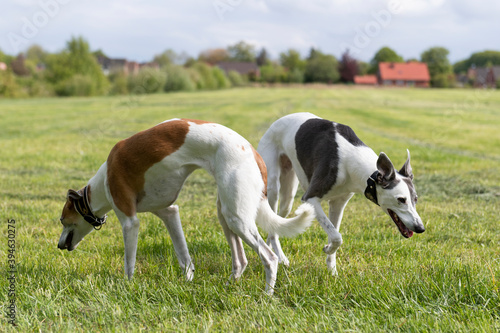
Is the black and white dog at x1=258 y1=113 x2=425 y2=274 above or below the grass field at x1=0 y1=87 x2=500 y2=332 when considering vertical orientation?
above

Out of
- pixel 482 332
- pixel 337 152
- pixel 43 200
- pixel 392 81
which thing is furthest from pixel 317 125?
pixel 392 81

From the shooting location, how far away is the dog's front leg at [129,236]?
353 cm

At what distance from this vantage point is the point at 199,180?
8.38 metres

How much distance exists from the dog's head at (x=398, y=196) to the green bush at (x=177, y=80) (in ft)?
192

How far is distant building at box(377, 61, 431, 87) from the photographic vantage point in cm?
9300

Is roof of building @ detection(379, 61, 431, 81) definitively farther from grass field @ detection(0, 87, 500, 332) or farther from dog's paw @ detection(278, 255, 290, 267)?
dog's paw @ detection(278, 255, 290, 267)

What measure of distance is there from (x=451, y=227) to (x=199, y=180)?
4622 mm

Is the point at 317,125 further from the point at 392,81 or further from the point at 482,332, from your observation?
the point at 392,81

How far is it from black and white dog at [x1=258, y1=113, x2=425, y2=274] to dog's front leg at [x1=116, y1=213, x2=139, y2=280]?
4.06 feet

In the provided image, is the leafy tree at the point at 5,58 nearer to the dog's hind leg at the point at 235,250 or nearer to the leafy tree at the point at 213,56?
the leafy tree at the point at 213,56

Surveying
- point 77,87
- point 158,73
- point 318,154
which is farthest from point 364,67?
point 318,154

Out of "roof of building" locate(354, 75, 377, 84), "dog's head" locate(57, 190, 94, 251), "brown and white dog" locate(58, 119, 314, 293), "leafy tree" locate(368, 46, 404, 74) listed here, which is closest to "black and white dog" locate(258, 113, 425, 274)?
"brown and white dog" locate(58, 119, 314, 293)

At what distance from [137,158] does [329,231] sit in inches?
65.6

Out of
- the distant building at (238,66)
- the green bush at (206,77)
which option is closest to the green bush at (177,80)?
the green bush at (206,77)
